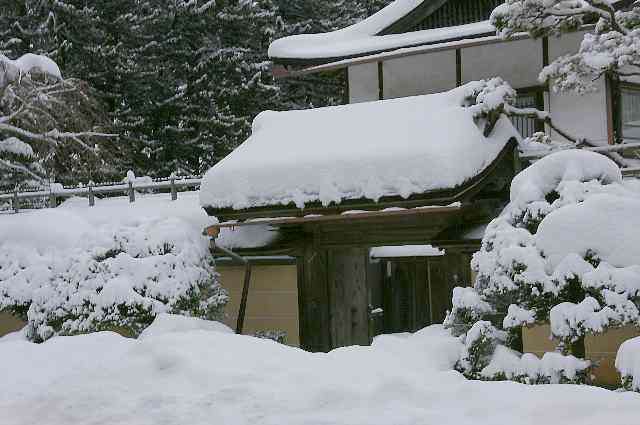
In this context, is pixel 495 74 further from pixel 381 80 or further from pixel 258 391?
pixel 258 391

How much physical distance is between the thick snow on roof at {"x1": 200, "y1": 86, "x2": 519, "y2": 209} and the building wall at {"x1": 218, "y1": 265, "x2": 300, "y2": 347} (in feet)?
7.94

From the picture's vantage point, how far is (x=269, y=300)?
15781mm

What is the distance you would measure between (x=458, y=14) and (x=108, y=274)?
9.93 m

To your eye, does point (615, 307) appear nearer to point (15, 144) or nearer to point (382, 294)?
point (382, 294)

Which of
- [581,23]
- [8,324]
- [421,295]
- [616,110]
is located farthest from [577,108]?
[8,324]

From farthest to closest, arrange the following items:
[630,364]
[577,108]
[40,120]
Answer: [40,120], [577,108], [630,364]

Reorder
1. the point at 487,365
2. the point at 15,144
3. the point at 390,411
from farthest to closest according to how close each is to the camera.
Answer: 1. the point at 15,144
2. the point at 487,365
3. the point at 390,411

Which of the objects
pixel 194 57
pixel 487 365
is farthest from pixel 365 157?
pixel 194 57

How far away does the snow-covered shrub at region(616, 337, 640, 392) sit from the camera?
6273 mm

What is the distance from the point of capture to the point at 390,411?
5.08 meters

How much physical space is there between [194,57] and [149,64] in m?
1.71

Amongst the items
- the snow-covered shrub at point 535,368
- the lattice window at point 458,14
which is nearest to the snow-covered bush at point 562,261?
the snow-covered shrub at point 535,368

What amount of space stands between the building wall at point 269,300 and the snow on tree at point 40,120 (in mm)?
6835

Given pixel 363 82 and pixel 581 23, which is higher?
pixel 581 23
